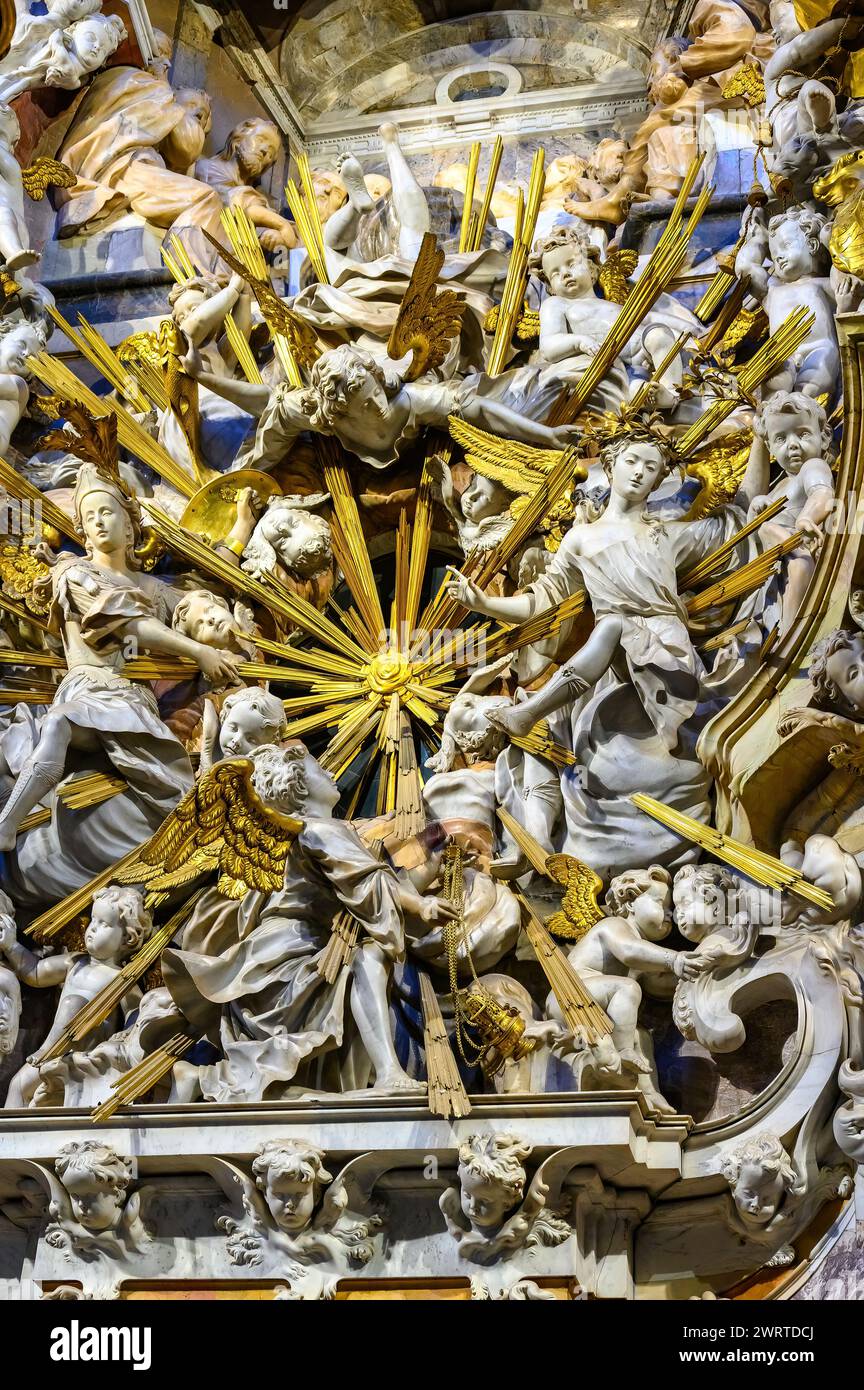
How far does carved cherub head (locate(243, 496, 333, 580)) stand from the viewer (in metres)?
7.66

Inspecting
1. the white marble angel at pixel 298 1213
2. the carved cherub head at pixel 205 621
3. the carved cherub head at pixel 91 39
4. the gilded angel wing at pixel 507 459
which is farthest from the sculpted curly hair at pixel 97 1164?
the carved cherub head at pixel 91 39

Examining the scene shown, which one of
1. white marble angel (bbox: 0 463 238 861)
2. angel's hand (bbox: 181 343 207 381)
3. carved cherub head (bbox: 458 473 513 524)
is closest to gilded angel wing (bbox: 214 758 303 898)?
white marble angel (bbox: 0 463 238 861)

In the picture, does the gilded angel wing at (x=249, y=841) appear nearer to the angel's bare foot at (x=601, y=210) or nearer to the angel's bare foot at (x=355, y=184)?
the angel's bare foot at (x=355, y=184)

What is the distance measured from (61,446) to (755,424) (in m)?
2.51

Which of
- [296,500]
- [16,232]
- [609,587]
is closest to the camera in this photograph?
[609,587]

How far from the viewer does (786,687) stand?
6.49 metres

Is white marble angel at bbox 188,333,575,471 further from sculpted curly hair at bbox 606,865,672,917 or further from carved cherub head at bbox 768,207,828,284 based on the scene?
sculpted curly hair at bbox 606,865,672,917

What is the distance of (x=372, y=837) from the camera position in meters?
6.94

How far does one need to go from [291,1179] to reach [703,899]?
146 cm

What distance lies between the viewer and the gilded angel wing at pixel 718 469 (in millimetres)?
7176

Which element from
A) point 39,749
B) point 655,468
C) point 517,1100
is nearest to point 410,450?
point 655,468

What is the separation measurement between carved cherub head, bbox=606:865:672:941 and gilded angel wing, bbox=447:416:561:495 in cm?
160

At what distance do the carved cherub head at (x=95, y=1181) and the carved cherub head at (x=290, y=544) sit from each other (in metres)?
2.35
